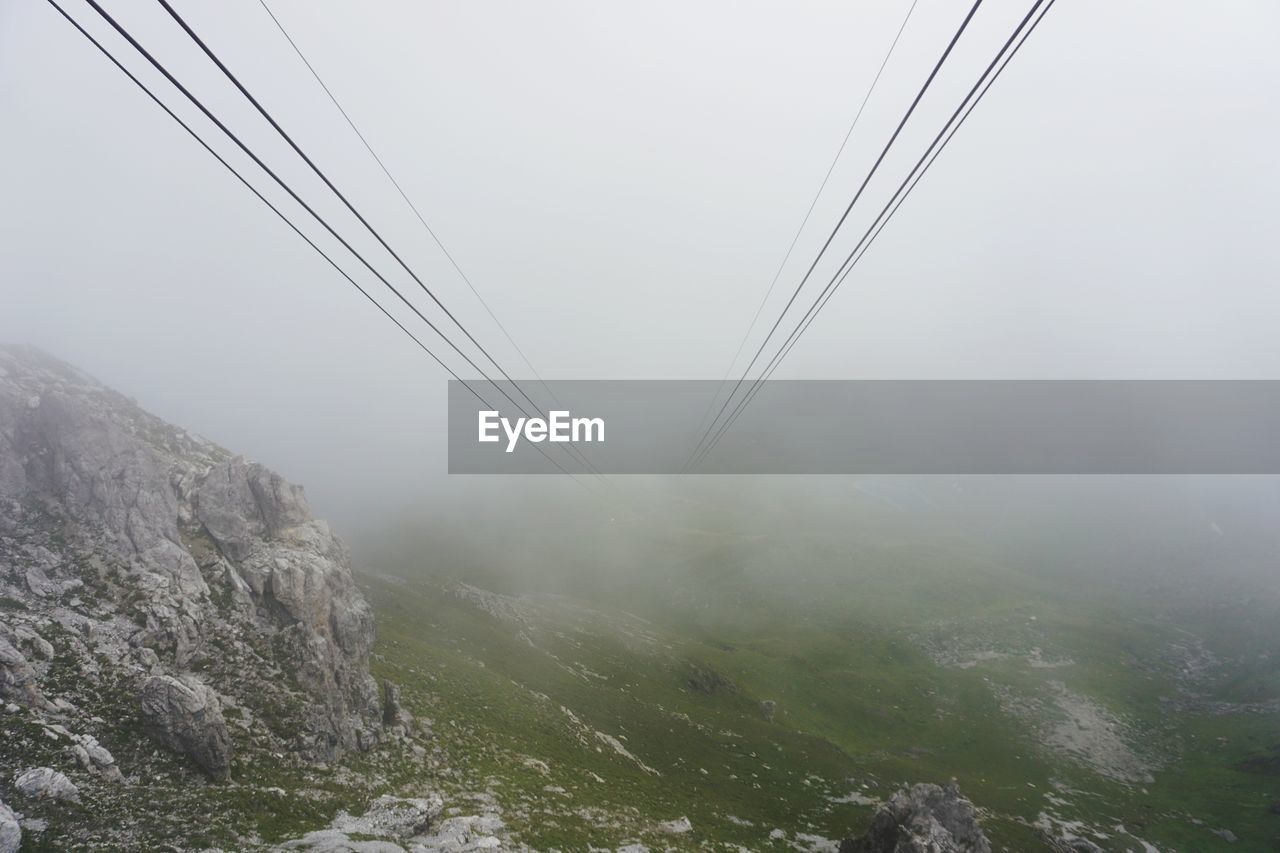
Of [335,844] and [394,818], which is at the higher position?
[335,844]

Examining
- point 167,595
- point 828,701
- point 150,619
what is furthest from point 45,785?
point 828,701

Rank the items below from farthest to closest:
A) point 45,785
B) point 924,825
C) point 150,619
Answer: point 924,825 → point 150,619 → point 45,785

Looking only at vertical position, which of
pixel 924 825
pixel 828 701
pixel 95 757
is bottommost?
pixel 828 701

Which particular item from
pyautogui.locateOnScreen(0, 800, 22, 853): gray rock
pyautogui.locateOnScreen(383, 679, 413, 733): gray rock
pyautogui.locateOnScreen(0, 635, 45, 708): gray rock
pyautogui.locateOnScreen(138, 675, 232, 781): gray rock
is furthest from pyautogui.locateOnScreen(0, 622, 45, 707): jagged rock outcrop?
pyautogui.locateOnScreen(383, 679, 413, 733): gray rock

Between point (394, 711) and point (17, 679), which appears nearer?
point (17, 679)

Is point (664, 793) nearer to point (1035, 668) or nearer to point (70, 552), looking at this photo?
point (70, 552)

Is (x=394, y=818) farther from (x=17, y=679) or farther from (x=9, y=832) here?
(x=17, y=679)

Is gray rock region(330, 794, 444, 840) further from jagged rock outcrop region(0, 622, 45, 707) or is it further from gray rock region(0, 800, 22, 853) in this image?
jagged rock outcrop region(0, 622, 45, 707)

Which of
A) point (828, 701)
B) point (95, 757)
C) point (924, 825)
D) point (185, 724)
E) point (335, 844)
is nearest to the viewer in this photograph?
point (95, 757)
